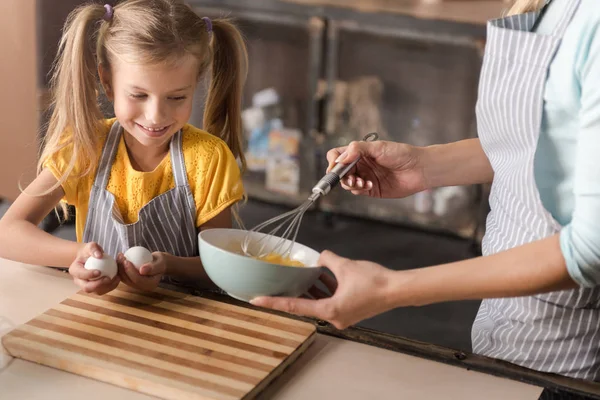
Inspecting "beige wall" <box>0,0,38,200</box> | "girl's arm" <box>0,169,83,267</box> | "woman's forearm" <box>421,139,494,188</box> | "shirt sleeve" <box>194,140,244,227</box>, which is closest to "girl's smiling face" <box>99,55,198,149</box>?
"shirt sleeve" <box>194,140,244,227</box>

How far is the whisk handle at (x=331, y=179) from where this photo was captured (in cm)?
122

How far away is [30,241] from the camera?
1.45 m

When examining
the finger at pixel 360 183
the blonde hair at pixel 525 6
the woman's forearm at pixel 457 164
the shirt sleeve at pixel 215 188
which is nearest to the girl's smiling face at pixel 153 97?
the shirt sleeve at pixel 215 188

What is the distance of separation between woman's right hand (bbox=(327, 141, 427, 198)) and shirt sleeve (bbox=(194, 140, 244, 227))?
0.22 meters

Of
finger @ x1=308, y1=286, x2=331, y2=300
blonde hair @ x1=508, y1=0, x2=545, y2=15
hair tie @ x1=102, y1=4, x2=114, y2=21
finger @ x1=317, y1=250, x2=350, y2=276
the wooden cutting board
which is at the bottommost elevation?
the wooden cutting board

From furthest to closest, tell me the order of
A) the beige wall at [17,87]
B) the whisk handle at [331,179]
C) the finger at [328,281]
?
the beige wall at [17,87]
the finger at [328,281]
the whisk handle at [331,179]

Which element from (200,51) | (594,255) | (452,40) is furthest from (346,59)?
(594,255)

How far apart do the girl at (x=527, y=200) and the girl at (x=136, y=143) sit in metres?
0.29

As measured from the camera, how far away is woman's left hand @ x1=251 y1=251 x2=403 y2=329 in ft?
3.54

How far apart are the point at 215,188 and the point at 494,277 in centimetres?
67

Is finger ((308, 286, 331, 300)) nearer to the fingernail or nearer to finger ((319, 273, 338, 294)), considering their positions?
finger ((319, 273, 338, 294))

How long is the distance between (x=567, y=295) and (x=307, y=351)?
1.33ft

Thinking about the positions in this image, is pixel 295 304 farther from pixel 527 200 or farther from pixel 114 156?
pixel 114 156

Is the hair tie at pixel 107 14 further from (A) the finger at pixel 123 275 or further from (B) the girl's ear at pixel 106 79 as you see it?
(A) the finger at pixel 123 275
